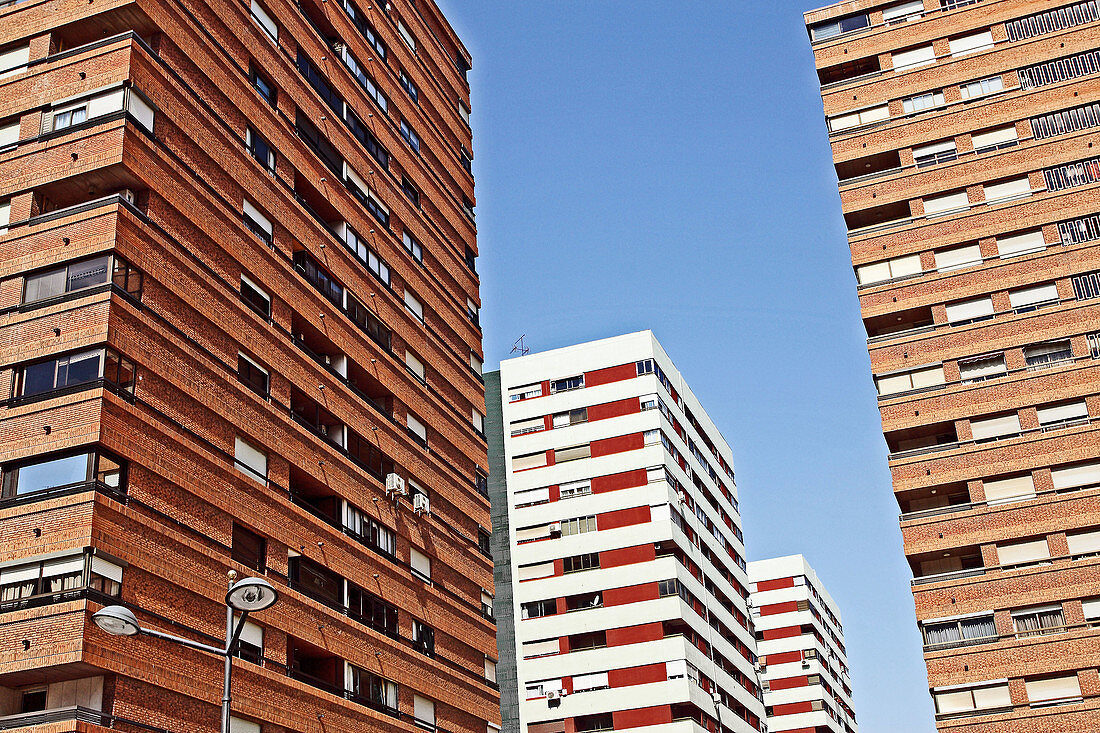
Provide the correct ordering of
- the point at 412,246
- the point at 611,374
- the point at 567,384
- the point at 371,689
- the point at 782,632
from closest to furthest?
the point at 371,689 < the point at 412,246 < the point at 611,374 < the point at 567,384 < the point at 782,632

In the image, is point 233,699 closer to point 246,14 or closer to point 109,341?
point 109,341

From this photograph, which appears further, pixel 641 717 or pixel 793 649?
pixel 793 649

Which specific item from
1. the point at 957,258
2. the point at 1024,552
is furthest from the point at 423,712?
the point at 957,258

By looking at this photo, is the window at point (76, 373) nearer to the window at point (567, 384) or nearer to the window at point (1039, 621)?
the window at point (1039, 621)

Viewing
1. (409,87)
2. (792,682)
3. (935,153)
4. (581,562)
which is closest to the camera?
(409,87)

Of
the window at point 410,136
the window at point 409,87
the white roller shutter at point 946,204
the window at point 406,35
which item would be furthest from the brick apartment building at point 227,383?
the white roller shutter at point 946,204

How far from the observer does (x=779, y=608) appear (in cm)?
10338

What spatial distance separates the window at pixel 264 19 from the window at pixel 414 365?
12.4m

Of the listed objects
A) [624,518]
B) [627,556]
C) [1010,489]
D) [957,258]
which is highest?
[957,258]

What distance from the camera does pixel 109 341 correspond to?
99.3 feet

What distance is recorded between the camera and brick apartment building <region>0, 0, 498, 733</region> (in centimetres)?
2892

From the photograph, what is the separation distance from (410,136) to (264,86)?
11.3 m

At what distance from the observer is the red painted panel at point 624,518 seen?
69562 mm

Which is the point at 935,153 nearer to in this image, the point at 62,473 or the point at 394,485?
the point at 394,485
